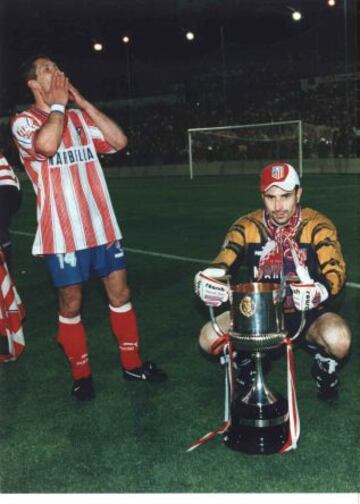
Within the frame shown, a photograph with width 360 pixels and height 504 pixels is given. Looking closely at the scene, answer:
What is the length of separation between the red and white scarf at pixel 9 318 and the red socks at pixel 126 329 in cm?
83

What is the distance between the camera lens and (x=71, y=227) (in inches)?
132

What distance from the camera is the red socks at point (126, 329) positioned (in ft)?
12.0

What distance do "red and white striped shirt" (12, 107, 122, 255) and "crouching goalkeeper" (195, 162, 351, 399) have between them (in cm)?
68

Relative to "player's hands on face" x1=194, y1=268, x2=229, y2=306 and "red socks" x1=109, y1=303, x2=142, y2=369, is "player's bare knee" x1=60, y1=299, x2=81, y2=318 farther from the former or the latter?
"player's hands on face" x1=194, y1=268, x2=229, y2=306

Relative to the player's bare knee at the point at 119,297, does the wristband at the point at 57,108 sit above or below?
above

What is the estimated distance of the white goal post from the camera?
76.1 ft

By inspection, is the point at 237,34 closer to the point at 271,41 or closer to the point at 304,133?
the point at 271,41

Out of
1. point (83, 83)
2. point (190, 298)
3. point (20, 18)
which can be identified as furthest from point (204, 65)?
point (190, 298)

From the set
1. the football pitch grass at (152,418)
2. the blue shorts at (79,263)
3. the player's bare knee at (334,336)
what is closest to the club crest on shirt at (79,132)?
the blue shorts at (79,263)

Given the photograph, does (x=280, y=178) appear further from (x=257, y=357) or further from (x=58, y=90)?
(x=58, y=90)

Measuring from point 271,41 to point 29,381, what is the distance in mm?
33957

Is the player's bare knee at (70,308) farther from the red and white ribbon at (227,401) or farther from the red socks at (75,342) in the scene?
the red and white ribbon at (227,401)

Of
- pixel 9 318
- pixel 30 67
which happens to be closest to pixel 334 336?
pixel 30 67

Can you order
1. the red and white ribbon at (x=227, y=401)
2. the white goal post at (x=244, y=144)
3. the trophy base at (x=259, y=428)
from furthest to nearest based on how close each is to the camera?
the white goal post at (x=244, y=144), the red and white ribbon at (x=227, y=401), the trophy base at (x=259, y=428)
